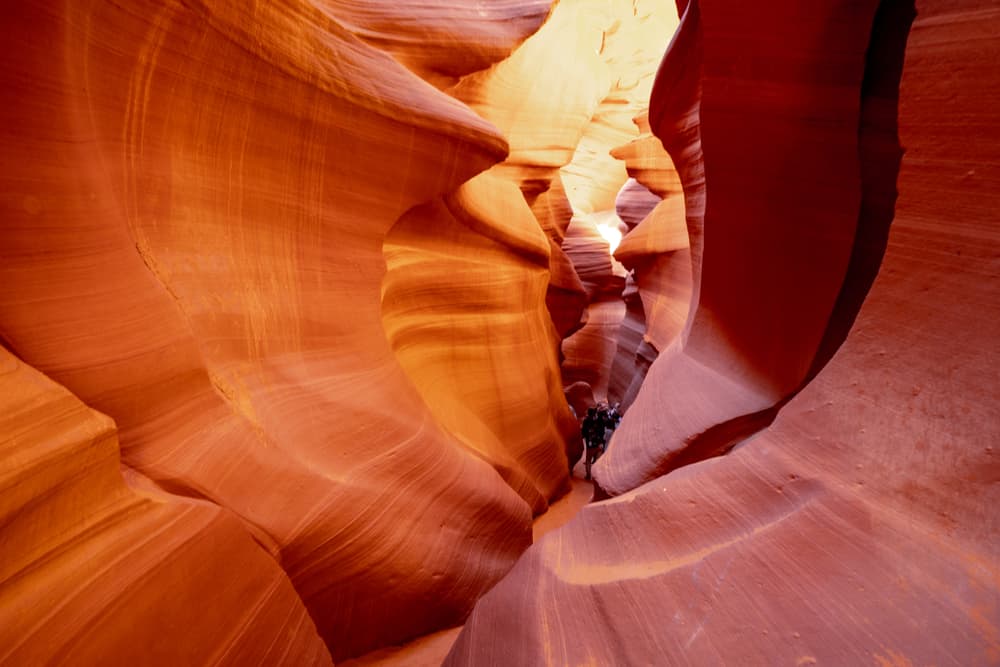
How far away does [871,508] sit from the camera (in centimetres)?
131

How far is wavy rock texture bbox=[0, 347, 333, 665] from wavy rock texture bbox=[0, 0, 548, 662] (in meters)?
0.04

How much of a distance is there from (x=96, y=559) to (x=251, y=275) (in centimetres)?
143

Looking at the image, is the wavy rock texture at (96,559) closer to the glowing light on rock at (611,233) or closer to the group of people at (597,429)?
the group of people at (597,429)

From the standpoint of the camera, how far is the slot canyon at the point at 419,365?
4.18 ft

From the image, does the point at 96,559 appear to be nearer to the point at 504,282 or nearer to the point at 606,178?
the point at 504,282

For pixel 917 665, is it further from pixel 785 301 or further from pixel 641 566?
pixel 785 301

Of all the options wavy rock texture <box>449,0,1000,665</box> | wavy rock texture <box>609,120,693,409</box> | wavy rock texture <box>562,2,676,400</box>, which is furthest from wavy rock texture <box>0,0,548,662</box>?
wavy rock texture <box>562,2,676,400</box>

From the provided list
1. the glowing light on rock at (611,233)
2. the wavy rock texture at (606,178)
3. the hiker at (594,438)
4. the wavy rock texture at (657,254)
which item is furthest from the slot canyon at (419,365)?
the glowing light on rock at (611,233)

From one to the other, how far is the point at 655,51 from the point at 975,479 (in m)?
9.75

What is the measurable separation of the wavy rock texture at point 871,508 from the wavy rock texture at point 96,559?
849 millimetres

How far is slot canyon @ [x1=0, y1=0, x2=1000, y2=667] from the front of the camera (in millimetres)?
1274

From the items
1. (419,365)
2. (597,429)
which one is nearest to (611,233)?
(597,429)

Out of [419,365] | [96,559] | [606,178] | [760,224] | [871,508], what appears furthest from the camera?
[606,178]

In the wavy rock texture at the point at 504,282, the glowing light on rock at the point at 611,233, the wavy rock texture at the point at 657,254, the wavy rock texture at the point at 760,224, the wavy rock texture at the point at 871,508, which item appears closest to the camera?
the wavy rock texture at the point at 871,508
